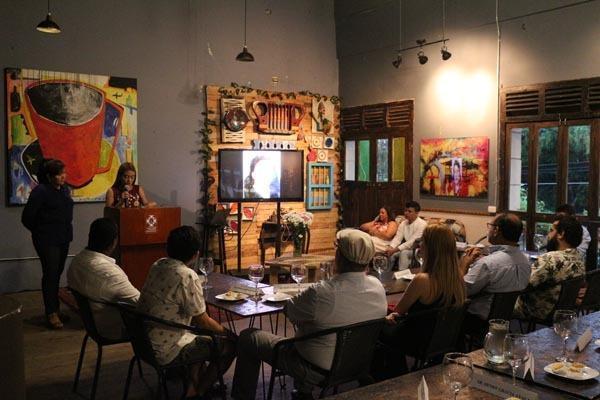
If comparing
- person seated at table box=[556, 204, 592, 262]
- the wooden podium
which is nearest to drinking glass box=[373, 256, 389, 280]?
the wooden podium

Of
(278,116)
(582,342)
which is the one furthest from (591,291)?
A: (278,116)

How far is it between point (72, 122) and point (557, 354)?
638 cm

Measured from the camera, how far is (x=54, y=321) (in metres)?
5.48

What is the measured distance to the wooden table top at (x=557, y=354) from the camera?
2.05 m

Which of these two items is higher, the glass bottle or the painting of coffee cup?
the painting of coffee cup

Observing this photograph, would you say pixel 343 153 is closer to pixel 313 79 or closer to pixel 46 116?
pixel 313 79

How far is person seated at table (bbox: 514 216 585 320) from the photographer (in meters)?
4.02

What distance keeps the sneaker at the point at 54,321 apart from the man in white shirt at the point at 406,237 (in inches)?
160

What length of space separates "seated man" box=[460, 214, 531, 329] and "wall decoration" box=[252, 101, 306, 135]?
17.9 feet

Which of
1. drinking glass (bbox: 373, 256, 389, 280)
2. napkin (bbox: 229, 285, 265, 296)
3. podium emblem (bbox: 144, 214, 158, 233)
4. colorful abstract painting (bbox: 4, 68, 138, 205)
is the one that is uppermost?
colorful abstract painting (bbox: 4, 68, 138, 205)

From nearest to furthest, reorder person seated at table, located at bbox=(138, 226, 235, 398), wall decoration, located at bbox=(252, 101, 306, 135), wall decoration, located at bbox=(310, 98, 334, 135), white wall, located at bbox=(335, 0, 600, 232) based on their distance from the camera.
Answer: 1. person seated at table, located at bbox=(138, 226, 235, 398)
2. white wall, located at bbox=(335, 0, 600, 232)
3. wall decoration, located at bbox=(252, 101, 306, 135)
4. wall decoration, located at bbox=(310, 98, 334, 135)

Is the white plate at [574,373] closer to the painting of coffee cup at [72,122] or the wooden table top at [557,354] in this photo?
the wooden table top at [557,354]

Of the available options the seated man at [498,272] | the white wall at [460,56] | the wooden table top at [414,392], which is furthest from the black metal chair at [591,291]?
the white wall at [460,56]

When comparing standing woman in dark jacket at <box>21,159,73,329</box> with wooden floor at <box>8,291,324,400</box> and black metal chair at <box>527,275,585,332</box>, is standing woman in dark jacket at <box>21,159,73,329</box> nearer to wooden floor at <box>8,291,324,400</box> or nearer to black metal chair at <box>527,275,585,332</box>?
wooden floor at <box>8,291,324,400</box>
